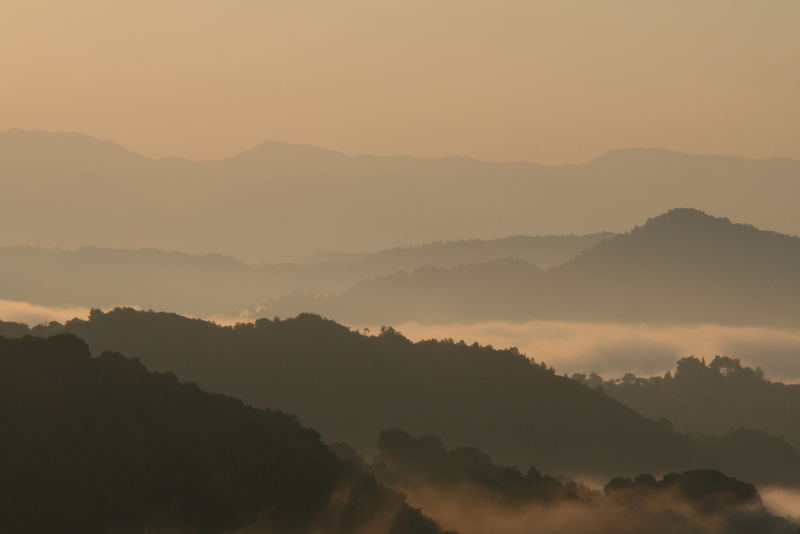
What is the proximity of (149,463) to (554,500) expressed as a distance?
162 feet

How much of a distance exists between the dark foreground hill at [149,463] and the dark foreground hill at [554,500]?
19.5 meters

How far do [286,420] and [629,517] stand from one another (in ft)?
112

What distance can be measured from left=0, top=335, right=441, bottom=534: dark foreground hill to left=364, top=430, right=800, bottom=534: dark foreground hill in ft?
63.9

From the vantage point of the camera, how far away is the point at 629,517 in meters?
151

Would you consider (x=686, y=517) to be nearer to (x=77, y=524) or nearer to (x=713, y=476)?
(x=713, y=476)

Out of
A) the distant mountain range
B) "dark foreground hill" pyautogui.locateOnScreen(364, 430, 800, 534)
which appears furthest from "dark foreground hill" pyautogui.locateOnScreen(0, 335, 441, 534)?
"dark foreground hill" pyautogui.locateOnScreen(364, 430, 800, 534)

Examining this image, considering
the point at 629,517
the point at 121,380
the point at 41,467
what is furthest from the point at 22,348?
the point at 629,517

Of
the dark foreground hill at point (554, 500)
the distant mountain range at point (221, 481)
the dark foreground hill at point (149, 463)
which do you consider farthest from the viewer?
the dark foreground hill at point (554, 500)

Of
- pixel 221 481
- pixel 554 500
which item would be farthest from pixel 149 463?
pixel 554 500

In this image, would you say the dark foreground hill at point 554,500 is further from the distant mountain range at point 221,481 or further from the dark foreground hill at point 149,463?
the dark foreground hill at point 149,463

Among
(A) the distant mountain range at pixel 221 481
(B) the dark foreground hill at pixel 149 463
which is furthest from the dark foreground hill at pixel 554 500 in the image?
(B) the dark foreground hill at pixel 149 463

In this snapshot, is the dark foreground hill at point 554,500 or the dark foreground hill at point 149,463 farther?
the dark foreground hill at point 554,500

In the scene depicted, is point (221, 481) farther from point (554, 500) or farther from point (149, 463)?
point (554, 500)

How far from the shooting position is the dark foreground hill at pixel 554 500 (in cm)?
14762
